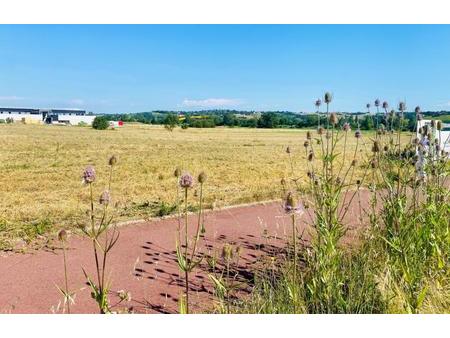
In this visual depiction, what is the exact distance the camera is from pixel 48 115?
9662 cm

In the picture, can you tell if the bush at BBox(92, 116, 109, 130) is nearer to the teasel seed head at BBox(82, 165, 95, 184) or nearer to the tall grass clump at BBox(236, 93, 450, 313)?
the tall grass clump at BBox(236, 93, 450, 313)

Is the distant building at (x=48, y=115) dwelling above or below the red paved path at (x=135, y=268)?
above

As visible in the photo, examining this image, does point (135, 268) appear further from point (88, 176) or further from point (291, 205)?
point (291, 205)

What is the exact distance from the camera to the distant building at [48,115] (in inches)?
3605

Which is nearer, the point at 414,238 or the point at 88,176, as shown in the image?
the point at 88,176

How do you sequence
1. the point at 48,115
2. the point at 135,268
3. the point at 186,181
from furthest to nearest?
the point at 48,115 < the point at 135,268 < the point at 186,181

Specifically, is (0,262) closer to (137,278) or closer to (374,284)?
(137,278)

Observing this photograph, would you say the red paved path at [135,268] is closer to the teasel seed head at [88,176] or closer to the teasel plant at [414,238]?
the teasel seed head at [88,176]

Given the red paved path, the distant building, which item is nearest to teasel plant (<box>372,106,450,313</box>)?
the red paved path

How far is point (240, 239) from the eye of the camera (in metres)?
4.95

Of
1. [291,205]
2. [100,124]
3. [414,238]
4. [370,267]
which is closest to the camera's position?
[291,205]

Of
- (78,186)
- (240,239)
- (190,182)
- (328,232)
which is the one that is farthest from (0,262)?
(78,186)

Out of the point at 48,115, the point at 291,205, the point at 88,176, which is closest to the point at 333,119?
the point at 291,205

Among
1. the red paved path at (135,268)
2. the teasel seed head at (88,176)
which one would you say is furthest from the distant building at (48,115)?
the teasel seed head at (88,176)
